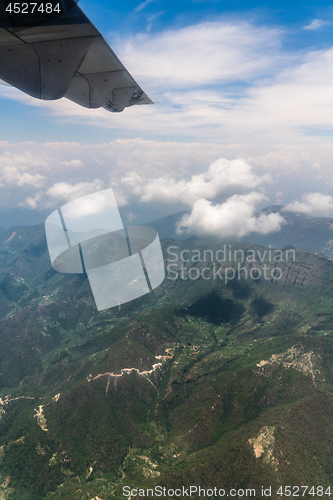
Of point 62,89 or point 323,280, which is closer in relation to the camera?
point 62,89

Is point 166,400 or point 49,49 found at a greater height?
point 49,49

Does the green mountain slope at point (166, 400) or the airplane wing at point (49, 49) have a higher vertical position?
the airplane wing at point (49, 49)

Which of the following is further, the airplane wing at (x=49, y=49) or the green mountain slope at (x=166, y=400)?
the green mountain slope at (x=166, y=400)

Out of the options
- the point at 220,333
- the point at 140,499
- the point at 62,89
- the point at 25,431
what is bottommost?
the point at 220,333

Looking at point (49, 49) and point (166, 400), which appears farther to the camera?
point (166, 400)

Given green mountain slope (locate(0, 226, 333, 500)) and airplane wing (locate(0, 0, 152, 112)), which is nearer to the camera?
airplane wing (locate(0, 0, 152, 112))

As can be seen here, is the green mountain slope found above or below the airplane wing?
below

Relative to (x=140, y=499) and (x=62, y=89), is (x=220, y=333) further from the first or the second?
(x=62, y=89)

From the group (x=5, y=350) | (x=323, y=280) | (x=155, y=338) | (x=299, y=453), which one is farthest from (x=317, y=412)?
(x=5, y=350)
